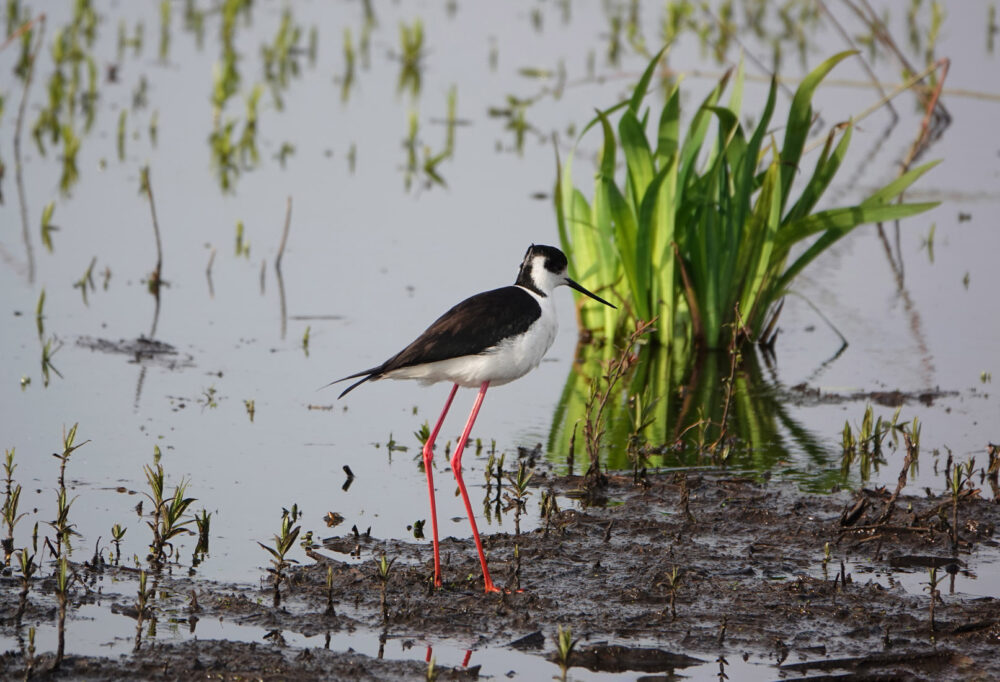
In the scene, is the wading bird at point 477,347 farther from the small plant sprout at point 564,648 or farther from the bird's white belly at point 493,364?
the small plant sprout at point 564,648

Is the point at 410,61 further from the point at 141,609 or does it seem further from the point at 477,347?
the point at 141,609

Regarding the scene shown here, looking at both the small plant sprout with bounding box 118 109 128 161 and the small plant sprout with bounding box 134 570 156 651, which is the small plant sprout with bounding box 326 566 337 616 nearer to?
the small plant sprout with bounding box 134 570 156 651

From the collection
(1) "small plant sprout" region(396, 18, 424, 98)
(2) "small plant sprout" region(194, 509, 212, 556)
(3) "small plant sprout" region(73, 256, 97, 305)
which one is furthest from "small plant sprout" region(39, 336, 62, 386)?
(1) "small plant sprout" region(396, 18, 424, 98)

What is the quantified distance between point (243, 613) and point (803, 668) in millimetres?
1745

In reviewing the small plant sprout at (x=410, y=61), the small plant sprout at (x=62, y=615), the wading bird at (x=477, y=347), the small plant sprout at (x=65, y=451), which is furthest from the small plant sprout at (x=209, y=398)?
the small plant sprout at (x=410, y=61)

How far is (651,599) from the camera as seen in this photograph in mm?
4914

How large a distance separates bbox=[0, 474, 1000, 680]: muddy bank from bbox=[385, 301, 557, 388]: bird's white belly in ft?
2.00

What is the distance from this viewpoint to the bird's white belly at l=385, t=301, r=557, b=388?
18.1 feet

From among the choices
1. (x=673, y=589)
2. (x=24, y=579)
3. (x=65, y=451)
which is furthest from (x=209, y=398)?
(x=673, y=589)

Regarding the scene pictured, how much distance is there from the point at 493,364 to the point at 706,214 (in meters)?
2.73

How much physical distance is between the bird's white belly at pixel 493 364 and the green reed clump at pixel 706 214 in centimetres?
235

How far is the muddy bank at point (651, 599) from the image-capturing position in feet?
14.4

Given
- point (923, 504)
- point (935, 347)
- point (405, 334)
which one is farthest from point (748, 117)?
point (923, 504)

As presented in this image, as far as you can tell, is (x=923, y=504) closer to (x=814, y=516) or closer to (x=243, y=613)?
(x=814, y=516)
